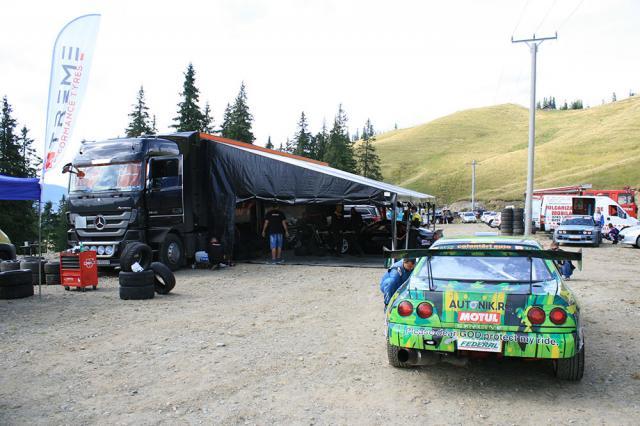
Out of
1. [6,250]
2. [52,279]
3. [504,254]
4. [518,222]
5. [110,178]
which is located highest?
[110,178]

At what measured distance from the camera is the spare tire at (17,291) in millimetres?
9523

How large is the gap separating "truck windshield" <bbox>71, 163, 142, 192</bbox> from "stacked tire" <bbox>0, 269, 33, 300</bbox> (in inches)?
138

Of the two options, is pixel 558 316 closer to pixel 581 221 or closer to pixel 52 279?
pixel 52 279

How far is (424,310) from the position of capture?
470cm

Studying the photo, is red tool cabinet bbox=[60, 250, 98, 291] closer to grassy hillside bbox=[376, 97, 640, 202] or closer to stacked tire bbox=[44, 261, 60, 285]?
stacked tire bbox=[44, 261, 60, 285]

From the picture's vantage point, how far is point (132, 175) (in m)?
12.8

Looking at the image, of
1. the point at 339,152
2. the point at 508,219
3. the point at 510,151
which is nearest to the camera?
the point at 508,219

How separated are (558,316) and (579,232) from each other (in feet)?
73.2

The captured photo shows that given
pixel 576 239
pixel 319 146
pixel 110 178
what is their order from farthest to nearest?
pixel 319 146, pixel 576 239, pixel 110 178

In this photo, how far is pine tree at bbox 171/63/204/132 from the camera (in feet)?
178

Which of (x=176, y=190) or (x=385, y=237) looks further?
(x=385, y=237)

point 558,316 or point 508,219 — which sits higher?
point 508,219

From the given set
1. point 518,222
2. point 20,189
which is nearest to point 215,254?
point 20,189

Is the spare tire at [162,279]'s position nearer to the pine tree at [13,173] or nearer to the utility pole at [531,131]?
the utility pole at [531,131]
